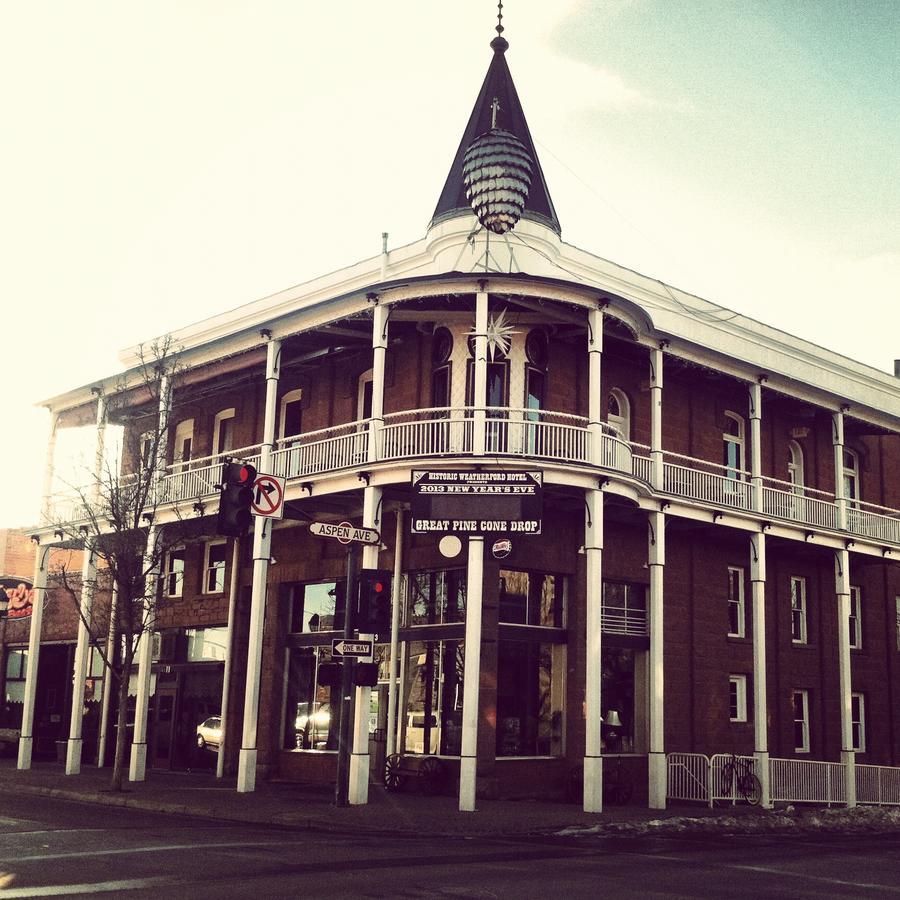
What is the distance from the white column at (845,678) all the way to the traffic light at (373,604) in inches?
499

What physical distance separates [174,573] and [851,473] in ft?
61.7

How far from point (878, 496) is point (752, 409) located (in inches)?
352

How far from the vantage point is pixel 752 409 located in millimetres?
26562

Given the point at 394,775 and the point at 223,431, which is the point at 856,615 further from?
the point at 223,431

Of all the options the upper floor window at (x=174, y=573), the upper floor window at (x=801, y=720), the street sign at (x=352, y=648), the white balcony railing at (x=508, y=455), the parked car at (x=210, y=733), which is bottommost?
the parked car at (x=210, y=733)

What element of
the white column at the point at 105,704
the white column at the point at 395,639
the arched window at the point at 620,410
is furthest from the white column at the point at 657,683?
the white column at the point at 105,704

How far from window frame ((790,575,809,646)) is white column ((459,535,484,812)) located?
1304 cm

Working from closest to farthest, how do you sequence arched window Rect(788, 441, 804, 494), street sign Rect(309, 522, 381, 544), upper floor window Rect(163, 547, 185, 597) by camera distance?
street sign Rect(309, 522, 381, 544)
upper floor window Rect(163, 547, 185, 597)
arched window Rect(788, 441, 804, 494)

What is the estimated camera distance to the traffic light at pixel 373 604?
62.8 ft

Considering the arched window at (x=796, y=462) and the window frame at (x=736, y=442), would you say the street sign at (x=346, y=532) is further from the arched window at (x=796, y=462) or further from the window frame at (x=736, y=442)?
the arched window at (x=796, y=462)

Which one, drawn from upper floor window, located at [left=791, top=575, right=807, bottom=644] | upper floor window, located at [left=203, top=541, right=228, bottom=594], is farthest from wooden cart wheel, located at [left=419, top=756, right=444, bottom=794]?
upper floor window, located at [left=791, top=575, right=807, bottom=644]

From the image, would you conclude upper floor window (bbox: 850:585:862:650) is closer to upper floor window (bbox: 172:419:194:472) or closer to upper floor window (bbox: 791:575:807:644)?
upper floor window (bbox: 791:575:807:644)

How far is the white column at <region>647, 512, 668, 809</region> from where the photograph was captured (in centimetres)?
2252

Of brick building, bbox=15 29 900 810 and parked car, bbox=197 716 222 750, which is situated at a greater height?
brick building, bbox=15 29 900 810
